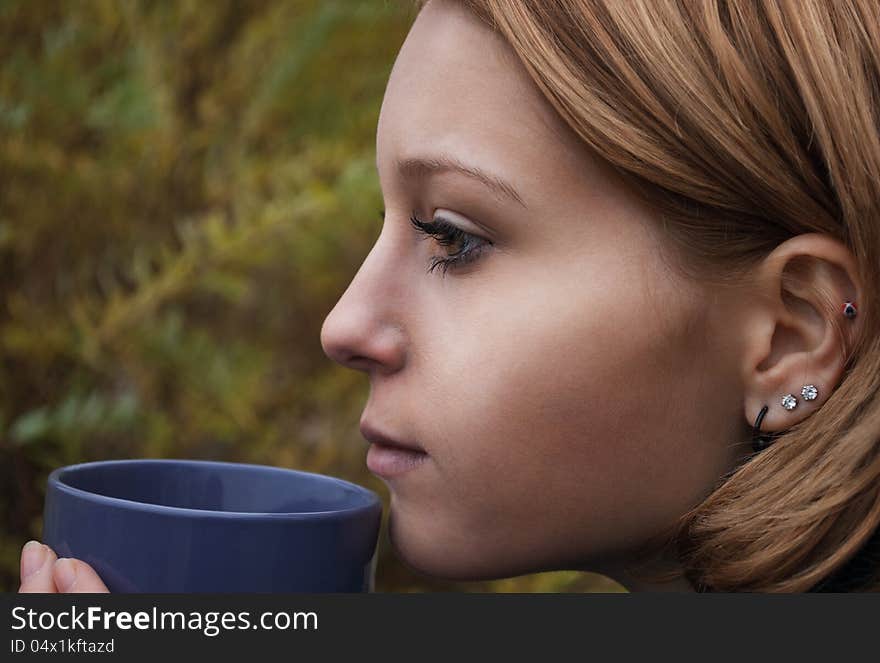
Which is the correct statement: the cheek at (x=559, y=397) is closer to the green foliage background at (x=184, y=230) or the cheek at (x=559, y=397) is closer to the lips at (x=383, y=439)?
the lips at (x=383, y=439)

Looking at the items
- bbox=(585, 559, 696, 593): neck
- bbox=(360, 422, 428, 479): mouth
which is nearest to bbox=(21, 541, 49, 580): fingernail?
bbox=(360, 422, 428, 479): mouth

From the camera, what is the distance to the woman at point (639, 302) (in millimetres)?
988

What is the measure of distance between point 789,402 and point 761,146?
0.26m

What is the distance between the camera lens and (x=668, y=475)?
41.6 inches

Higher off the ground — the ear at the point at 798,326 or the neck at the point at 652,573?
the ear at the point at 798,326

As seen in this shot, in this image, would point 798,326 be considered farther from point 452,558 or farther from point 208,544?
point 208,544

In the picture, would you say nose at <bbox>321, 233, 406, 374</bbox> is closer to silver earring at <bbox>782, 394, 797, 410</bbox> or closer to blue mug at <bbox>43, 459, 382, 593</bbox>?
blue mug at <bbox>43, 459, 382, 593</bbox>

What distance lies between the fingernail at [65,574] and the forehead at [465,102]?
51cm

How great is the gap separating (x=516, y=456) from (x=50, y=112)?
1.11m

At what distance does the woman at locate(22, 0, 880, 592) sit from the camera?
988 mm

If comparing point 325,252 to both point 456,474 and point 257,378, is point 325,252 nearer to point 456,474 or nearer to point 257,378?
point 257,378

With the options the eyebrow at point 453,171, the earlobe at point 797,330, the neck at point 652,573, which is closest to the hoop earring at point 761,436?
the earlobe at point 797,330

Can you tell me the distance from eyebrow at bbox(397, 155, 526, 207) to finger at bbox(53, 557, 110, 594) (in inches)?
19.5

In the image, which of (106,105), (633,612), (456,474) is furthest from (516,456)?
(106,105)
